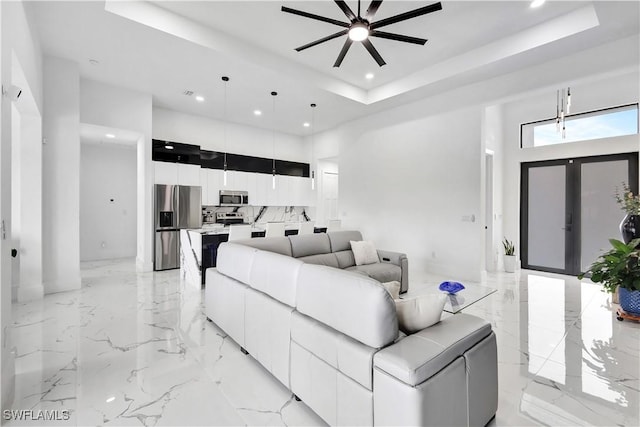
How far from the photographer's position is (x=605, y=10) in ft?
10.3

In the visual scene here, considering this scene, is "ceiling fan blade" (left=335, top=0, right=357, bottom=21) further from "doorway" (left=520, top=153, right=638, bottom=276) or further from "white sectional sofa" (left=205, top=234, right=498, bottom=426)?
"doorway" (left=520, top=153, right=638, bottom=276)

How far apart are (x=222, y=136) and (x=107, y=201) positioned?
3.05m

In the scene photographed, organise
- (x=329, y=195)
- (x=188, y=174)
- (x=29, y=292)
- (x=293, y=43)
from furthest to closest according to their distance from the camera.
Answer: (x=329, y=195) < (x=188, y=174) < (x=293, y=43) < (x=29, y=292)

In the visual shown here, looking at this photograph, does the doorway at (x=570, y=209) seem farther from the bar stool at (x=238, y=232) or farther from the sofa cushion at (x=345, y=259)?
the bar stool at (x=238, y=232)

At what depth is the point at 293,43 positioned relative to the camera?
13.6ft

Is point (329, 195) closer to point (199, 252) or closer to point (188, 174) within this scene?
point (188, 174)

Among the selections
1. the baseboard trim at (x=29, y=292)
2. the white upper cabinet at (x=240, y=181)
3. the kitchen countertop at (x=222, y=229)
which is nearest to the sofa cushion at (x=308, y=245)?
the kitchen countertop at (x=222, y=229)

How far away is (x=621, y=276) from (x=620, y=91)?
374cm

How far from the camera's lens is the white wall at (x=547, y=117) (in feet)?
16.1

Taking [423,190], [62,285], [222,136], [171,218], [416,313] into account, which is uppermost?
[222,136]

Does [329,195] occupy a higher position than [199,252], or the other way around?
[329,195]

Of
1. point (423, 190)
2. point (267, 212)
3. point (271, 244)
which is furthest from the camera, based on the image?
point (267, 212)

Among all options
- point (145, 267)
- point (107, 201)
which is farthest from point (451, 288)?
point (107, 201)

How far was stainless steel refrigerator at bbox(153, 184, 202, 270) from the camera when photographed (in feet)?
18.6
